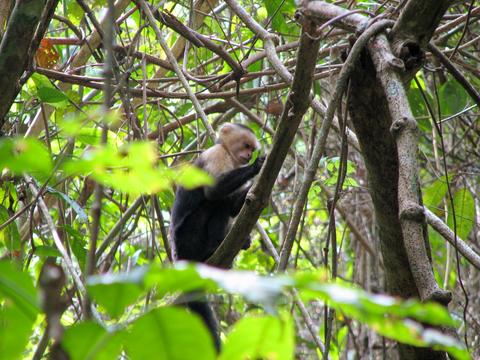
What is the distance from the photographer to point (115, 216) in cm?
506

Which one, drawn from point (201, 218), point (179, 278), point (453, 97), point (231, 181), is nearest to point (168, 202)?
point (231, 181)

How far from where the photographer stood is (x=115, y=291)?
60 centimetres

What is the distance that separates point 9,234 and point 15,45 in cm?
142

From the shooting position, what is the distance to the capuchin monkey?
185 inches

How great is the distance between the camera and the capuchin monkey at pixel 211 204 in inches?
185

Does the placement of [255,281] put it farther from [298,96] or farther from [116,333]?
[298,96]

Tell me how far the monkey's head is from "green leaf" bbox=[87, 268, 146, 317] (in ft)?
14.1

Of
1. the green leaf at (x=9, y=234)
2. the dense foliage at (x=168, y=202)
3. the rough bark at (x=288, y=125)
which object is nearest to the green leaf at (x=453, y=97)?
the dense foliage at (x=168, y=202)

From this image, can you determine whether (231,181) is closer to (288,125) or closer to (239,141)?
(239,141)

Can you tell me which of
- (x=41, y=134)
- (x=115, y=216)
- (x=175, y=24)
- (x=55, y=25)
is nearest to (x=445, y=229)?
(x=175, y=24)

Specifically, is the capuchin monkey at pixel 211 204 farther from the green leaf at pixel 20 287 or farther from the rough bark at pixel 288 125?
the green leaf at pixel 20 287

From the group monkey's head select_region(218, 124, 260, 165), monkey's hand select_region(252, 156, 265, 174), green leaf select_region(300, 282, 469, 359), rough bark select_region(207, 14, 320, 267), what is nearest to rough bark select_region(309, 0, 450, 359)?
rough bark select_region(207, 14, 320, 267)

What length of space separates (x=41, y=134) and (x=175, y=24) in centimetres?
138

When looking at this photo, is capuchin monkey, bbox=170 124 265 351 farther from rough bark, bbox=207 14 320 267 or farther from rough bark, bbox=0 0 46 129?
rough bark, bbox=0 0 46 129
